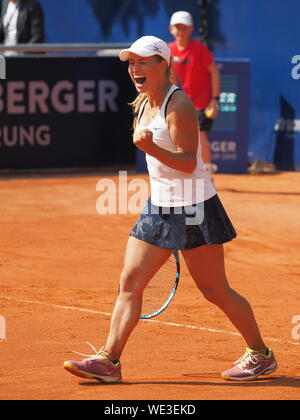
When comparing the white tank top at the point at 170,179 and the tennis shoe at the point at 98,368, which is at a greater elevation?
the white tank top at the point at 170,179

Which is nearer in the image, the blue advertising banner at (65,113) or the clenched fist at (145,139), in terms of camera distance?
the clenched fist at (145,139)

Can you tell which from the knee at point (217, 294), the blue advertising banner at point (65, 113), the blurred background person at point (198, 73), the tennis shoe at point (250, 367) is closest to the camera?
the knee at point (217, 294)

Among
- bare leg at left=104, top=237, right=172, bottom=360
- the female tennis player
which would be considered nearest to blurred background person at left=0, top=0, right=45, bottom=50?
the female tennis player

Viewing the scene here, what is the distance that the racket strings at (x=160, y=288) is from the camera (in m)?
6.15

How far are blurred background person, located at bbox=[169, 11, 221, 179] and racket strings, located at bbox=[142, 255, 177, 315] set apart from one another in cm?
657

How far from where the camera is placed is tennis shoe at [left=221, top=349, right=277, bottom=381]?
5848mm

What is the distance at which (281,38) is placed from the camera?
15500 millimetres

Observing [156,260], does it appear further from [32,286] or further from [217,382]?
[32,286]

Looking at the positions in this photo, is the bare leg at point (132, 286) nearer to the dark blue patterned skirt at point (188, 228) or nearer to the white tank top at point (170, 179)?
the dark blue patterned skirt at point (188, 228)

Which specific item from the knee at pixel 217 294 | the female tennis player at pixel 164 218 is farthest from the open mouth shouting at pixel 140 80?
the knee at pixel 217 294

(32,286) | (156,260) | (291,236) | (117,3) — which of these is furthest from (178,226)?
(117,3)

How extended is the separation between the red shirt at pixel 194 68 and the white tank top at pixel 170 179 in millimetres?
7266

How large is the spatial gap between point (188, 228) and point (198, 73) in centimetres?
749
